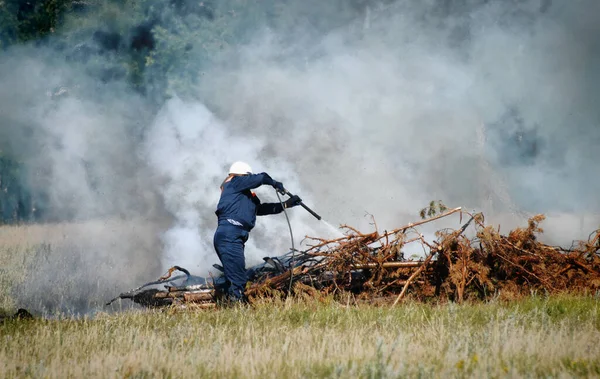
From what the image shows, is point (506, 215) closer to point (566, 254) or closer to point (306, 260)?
point (566, 254)

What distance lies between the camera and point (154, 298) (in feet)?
30.8

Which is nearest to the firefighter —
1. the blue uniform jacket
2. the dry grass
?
the blue uniform jacket

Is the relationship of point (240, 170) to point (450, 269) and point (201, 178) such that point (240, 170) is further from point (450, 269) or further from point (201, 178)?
point (201, 178)

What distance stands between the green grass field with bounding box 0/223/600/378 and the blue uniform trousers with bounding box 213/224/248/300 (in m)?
0.43

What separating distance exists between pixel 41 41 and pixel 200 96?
11.8 meters

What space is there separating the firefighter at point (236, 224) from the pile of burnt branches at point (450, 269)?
0.99 feet

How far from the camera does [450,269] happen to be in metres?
8.80

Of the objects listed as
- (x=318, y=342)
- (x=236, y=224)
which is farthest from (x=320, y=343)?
(x=236, y=224)

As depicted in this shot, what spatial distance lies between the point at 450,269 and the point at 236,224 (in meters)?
3.01

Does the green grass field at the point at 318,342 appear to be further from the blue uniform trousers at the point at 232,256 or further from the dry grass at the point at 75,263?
the dry grass at the point at 75,263

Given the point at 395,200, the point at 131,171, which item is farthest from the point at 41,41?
the point at 395,200

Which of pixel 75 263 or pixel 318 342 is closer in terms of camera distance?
pixel 318 342

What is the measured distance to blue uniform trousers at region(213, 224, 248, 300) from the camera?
9.06 m

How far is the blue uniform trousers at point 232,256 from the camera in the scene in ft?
29.7
